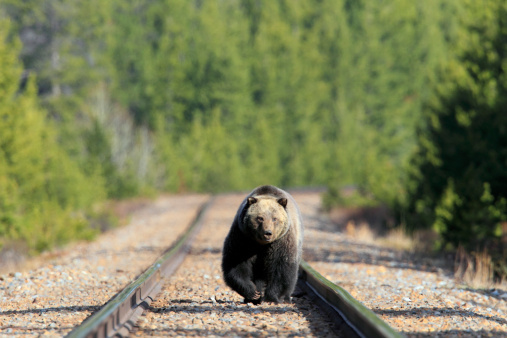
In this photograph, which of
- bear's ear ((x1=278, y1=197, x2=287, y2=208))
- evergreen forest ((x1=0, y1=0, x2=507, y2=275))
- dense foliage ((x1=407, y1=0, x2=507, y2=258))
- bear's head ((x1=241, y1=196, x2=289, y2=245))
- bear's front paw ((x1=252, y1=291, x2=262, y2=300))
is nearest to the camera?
bear's head ((x1=241, y1=196, x2=289, y2=245))

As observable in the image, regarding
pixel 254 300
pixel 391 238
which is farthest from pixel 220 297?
pixel 391 238

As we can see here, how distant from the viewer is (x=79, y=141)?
31.1 m

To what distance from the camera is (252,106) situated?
6016cm

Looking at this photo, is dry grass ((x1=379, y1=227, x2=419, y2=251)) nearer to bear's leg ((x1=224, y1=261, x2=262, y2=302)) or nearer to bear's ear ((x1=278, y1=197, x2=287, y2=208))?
bear's leg ((x1=224, y1=261, x2=262, y2=302))

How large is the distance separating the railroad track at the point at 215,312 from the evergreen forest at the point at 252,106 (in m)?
6.46

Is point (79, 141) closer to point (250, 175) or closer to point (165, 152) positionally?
point (165, 152)

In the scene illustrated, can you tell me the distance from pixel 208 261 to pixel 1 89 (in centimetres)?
1101

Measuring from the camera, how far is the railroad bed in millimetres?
6125

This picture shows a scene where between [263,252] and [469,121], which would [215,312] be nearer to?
[263,252]

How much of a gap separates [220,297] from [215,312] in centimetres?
110

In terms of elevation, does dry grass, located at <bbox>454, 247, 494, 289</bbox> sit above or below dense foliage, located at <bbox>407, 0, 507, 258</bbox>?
below

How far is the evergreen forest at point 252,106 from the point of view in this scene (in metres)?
19.4

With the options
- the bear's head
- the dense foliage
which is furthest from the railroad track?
the dense foliage

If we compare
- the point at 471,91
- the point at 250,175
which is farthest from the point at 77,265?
the point at 250,175
